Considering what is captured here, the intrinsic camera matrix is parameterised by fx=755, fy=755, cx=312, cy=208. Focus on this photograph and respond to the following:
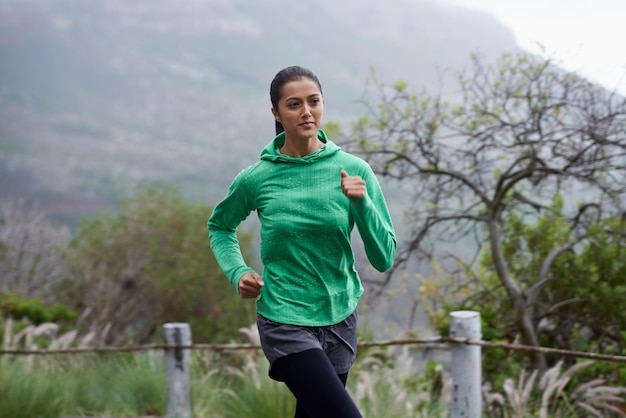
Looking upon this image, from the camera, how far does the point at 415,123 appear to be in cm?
664

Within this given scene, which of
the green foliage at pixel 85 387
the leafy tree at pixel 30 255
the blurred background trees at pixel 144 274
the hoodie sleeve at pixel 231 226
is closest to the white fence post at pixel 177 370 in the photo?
the green foliage at pixel 85 387

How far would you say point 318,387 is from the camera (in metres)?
2.01

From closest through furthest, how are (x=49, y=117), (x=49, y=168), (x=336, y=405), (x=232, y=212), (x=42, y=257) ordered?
(x=336, y=405) → (x=232, y=212) → (x=42, y=257) → (x=49, y=168) → (x=49, y=117)

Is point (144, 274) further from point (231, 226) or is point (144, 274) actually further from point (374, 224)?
point (374, 224)

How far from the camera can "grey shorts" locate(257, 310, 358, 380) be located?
2.07 meters

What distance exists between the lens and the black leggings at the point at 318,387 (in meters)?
2.01

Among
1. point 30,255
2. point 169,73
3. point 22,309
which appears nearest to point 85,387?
point 22,309

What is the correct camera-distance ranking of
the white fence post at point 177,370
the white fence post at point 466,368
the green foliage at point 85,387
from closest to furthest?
the white fence post at point 466,368 < the white fence post at point 177,370 < the green foliage at point 85,387

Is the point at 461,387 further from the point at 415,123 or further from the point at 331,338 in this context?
the point at 415,123

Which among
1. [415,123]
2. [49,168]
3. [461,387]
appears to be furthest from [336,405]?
[49,168]

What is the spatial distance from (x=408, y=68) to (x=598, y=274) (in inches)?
4207

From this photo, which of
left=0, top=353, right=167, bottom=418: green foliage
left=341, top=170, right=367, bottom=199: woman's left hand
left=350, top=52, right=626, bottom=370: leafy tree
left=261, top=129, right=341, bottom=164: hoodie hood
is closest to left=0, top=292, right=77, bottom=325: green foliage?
left=0, top=353, right=167, bottom=418: green foliage

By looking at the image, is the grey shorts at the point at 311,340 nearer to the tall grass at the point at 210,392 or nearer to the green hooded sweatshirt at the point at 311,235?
the green hooded sweatshirt at the point at 311,235

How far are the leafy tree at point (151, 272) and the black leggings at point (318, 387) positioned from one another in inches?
612
